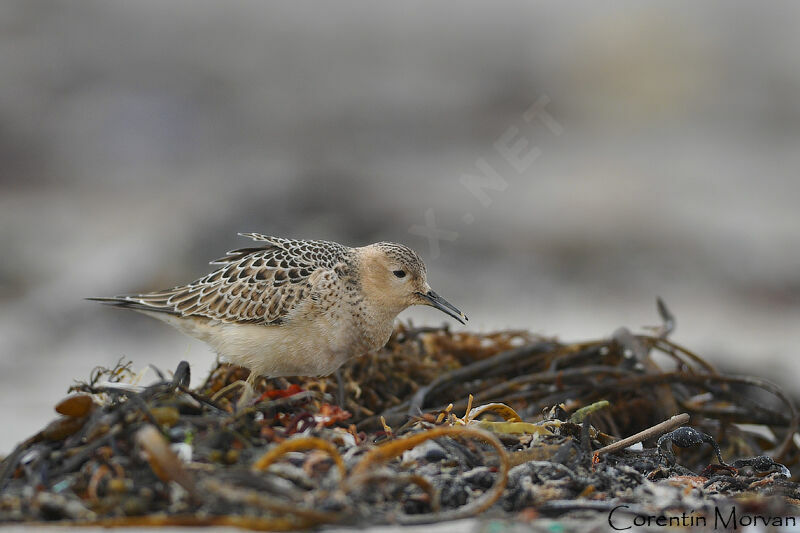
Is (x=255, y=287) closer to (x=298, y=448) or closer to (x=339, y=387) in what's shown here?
(x=339, y=387)

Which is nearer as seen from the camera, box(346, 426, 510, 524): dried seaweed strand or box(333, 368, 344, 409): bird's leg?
box(346, 426, 510, 524): dried seaweed strand

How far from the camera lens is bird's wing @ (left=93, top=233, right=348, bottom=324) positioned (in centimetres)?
269

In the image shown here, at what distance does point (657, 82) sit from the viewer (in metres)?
7.09

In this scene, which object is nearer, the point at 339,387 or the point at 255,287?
the point at 255,287

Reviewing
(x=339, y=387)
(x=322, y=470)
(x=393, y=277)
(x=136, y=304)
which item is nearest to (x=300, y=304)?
(x=393, y=277)

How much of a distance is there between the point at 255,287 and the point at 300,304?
0.73ft

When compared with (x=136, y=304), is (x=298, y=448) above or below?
below

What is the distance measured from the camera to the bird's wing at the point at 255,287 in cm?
269

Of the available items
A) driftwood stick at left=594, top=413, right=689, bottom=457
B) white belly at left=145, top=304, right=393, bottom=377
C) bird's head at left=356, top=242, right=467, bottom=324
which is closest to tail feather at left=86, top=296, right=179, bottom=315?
white belly at left=145, top=304, right=393, bottom=377

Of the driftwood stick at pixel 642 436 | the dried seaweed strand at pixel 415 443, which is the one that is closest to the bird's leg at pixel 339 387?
the driftwood stick at pixel 642 436

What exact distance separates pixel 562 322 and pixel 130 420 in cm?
403

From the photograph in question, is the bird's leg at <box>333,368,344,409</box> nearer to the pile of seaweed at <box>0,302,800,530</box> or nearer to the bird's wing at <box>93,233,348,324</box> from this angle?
the bird's wing at <box>93,233,348,324</box>

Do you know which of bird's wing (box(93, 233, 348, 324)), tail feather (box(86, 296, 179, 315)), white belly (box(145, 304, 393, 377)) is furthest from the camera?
tail feather (box(86, 296, 179, 315))

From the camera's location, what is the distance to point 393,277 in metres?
2.75
